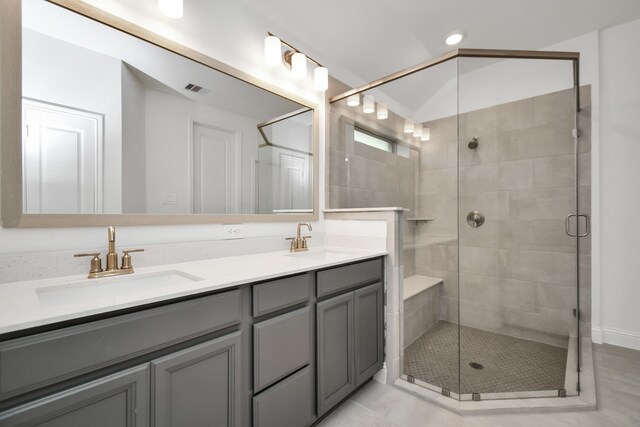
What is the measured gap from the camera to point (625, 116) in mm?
2129

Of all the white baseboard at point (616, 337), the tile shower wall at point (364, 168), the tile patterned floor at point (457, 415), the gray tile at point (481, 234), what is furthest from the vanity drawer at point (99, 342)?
the white baseboard at point (616, 337)

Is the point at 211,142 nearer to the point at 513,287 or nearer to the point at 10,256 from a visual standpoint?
the point at 10,256

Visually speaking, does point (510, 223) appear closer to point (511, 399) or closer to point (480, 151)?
point (480, 151)

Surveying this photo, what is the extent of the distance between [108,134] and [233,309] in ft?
2.95

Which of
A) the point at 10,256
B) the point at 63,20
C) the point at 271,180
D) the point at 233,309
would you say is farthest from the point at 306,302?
the point at 63,20

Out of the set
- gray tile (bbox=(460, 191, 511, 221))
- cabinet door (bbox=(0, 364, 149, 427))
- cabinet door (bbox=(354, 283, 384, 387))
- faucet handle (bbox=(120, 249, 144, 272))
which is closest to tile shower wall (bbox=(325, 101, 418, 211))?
gray tile (bbox=(460, 191, 511, 221))

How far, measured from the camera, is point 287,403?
1.15 metres

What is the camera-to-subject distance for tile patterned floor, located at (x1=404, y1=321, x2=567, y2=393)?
1.63 meters

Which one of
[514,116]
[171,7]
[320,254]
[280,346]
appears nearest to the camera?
[280,346]

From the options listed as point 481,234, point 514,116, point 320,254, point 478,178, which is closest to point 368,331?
point 320,254

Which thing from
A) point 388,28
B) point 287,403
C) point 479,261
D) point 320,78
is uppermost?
point 388,28

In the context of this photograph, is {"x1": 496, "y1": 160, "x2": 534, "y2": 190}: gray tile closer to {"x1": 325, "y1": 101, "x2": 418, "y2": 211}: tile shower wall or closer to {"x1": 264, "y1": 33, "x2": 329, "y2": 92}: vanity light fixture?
{"x1": 325, "y1": 101, "x2": 418, "y2": 211}: tile shower wall

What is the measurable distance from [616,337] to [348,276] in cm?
242

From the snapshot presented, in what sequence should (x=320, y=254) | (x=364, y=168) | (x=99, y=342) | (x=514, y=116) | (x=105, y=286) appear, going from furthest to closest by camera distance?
(x=364, y=168), (x=514, y=116), (x=320, y=254), (x=105, y=286), (x=99, y=342)
